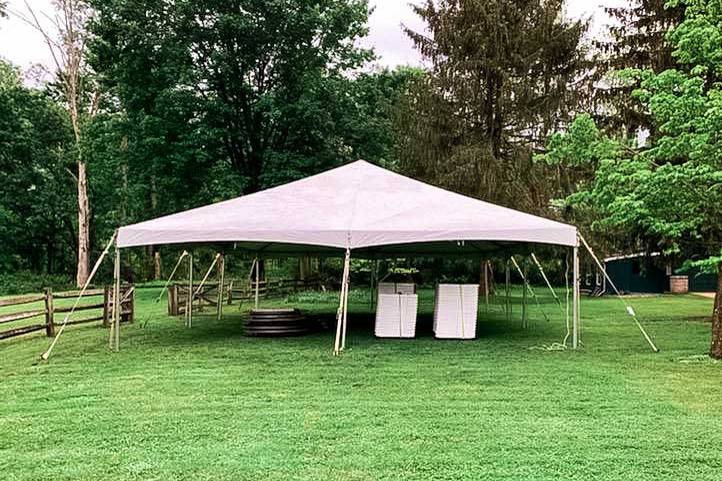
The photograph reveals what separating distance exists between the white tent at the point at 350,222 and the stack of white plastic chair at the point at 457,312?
106cm

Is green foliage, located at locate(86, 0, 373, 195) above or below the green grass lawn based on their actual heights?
above

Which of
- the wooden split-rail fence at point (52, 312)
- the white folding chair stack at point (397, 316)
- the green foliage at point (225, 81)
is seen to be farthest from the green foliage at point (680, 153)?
the green foliage at point (225, 81)

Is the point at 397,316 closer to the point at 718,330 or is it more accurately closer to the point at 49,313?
the point at 718,330

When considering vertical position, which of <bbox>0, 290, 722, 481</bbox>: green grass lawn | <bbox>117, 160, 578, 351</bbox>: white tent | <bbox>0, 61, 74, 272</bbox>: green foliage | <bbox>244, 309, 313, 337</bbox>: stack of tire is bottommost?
<bbox>0, 290, 722, 481</bbox>: green grass lawn

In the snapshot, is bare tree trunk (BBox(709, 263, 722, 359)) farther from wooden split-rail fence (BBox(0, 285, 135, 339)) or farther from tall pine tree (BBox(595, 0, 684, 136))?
wooden split-rail fence (BBox(0, 285, 135, 339))

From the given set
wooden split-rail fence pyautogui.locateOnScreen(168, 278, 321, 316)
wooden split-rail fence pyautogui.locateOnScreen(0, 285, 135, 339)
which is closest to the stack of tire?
wooden split-rail fence pyautogui.locateOnScreen(0, 285, 135, 339)

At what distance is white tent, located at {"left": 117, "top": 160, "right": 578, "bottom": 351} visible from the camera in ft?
26.6

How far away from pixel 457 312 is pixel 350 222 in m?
2.34

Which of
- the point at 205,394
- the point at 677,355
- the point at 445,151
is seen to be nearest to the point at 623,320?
the point at 677,355

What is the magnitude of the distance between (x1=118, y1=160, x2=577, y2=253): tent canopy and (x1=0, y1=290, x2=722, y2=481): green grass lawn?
1.51 m

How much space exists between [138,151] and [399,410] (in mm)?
15975

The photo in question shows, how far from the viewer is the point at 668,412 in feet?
16.5

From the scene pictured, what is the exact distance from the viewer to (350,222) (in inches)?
329

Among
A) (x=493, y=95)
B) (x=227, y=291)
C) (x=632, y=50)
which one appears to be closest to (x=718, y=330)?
(x=632, y=50)
